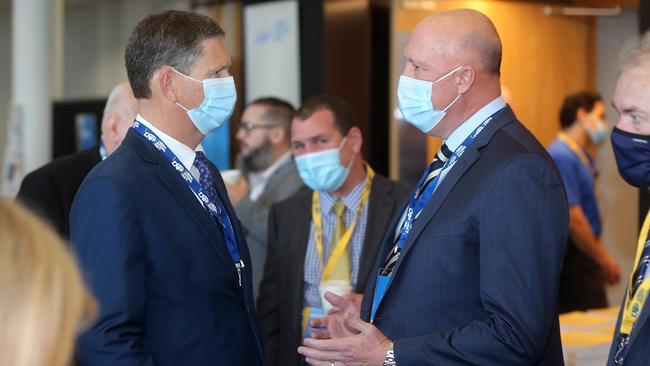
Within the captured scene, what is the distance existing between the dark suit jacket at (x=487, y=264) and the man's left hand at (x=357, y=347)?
0.05 m

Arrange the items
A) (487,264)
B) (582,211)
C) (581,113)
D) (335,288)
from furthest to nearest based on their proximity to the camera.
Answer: (581,113)
(582,211)
(335,288)
(487,264)

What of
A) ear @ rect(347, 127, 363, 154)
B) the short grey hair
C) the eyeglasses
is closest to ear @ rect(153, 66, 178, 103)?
the short grey hair

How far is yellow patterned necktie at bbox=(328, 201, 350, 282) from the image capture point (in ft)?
11.2

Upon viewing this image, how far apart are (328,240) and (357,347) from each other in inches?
50.1

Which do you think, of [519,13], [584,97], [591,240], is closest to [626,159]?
[591,240]

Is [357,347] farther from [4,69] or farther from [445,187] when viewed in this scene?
[4,69]

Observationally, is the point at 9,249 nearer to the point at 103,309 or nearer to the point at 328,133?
the point at 103,309

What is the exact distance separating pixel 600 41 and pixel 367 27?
6.54 feet

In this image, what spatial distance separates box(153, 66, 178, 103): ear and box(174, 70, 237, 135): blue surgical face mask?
19 millimetres

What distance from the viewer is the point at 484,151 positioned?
2.29m

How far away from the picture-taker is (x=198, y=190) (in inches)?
93.2

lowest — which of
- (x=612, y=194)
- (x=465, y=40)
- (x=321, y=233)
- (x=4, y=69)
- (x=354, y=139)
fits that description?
(x=612, y=194)

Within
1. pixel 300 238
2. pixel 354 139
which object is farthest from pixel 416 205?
pixel 354 139

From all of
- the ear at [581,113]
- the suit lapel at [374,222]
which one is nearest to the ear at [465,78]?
the suit lapel at [374,222]
